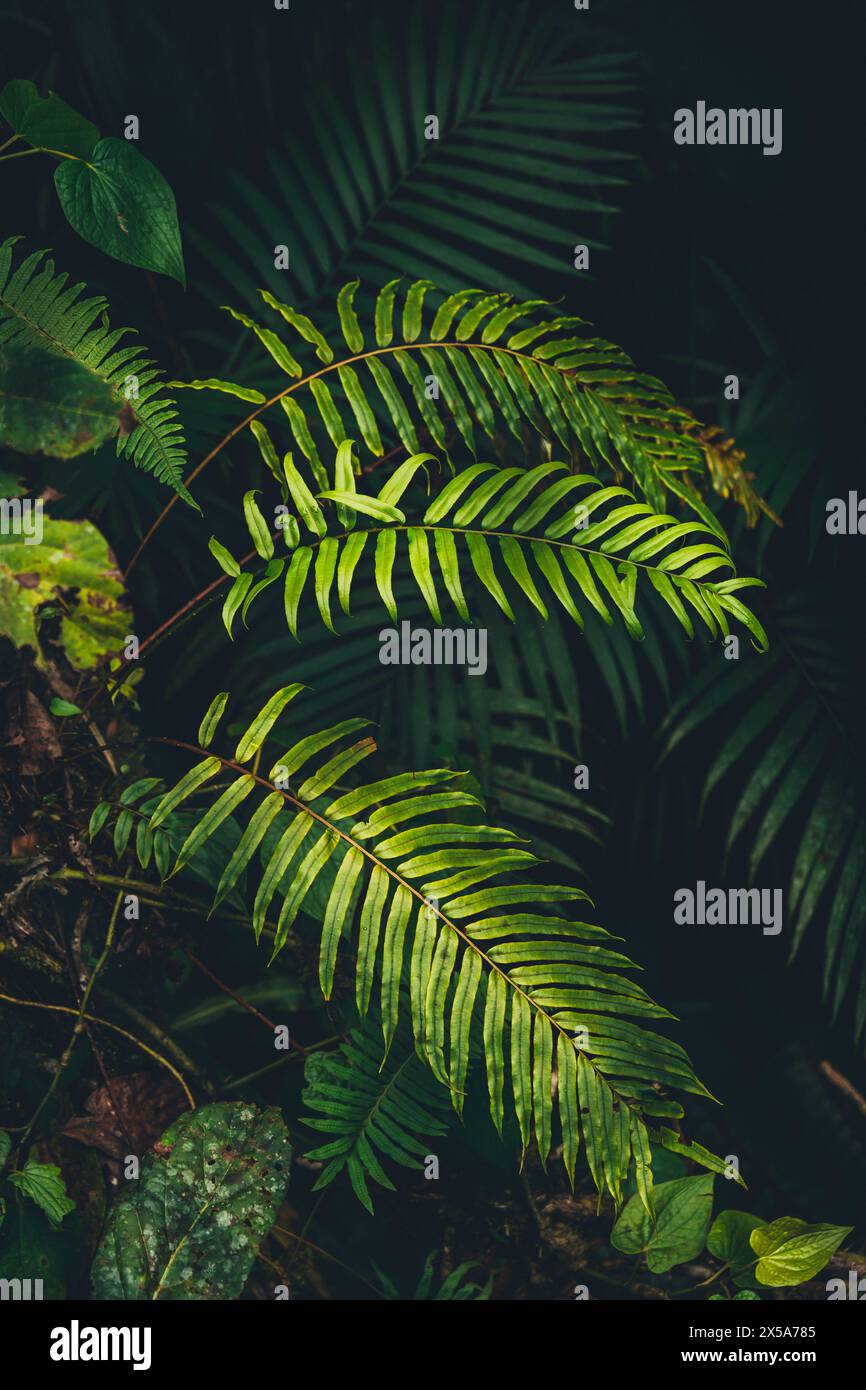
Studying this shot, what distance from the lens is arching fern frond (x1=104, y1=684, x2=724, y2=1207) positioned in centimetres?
154

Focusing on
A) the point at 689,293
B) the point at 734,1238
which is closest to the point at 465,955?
the point at 734,1238

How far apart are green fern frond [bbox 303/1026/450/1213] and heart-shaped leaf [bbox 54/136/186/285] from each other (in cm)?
114

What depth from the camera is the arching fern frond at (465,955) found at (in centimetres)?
154

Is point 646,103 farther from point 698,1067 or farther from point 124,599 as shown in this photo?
A: point 698,1067

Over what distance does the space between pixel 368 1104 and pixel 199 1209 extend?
0.27 metres

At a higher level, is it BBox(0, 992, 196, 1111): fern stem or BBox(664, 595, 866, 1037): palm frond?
BBox(664, 595, 866, 1037): palm frond

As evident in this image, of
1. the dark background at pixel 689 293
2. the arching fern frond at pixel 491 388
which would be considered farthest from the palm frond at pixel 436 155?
the arching fern frond at pixel 491 388

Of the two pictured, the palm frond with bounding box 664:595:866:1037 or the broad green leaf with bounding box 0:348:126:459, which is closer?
the broad green leaf with bounding box 0:348:126:459

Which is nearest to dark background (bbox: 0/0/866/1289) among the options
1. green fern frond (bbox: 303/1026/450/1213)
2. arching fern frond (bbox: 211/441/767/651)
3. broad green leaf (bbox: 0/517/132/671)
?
broad green leaf (bbox: 0/517/132/671)

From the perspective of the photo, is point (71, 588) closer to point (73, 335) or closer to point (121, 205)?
point (73, 335)

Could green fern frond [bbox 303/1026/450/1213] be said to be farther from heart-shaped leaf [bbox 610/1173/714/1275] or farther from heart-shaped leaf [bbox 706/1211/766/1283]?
heart-shaped leaf [bbox 706/1211/766/1283]

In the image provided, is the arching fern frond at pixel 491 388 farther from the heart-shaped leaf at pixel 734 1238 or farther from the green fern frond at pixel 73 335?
the heart-shaped leaf at pixel 734 1238

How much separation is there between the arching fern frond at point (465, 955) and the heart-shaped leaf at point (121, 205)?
0.66m
